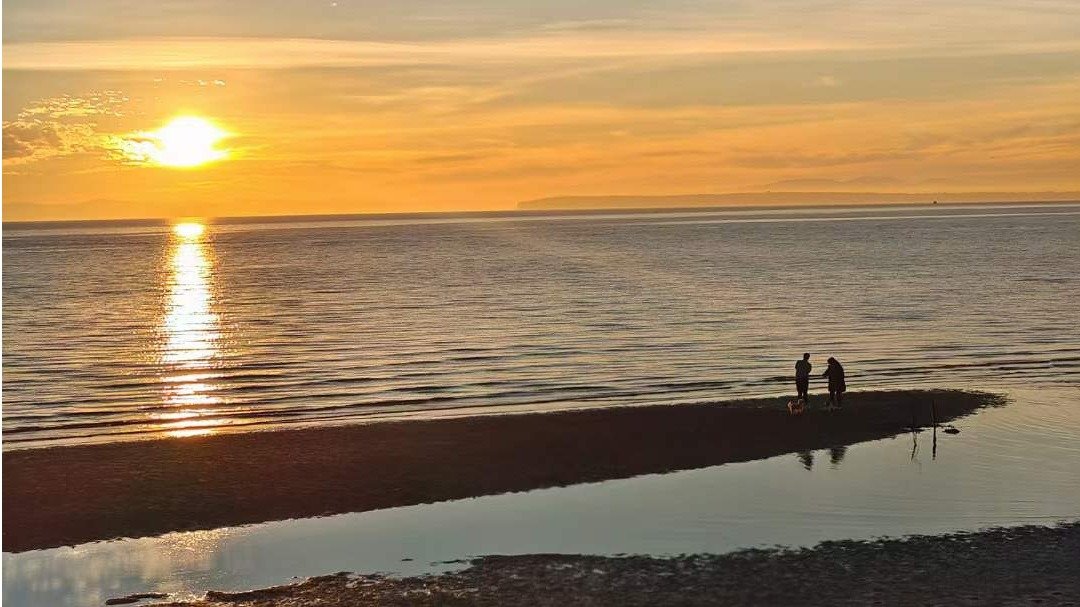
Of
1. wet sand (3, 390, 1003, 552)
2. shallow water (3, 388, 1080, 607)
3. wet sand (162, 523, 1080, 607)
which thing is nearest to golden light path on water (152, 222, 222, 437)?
wet sand (3, 390, 1003, 552)

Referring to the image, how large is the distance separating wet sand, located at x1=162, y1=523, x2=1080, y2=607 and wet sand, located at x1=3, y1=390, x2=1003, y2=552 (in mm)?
5827

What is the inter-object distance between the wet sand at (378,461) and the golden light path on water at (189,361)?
165 inches

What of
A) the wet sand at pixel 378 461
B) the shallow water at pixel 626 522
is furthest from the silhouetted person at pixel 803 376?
the shallow water at pixel 626 522

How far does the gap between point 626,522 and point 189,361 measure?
124 feet

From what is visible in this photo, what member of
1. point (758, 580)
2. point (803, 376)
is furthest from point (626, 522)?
point (803, 376)

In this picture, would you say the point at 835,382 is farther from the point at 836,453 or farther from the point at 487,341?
the point at 487,341

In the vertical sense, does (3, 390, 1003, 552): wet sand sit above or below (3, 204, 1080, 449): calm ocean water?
below

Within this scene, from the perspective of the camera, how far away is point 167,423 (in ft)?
121

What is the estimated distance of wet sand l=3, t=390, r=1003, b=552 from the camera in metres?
24.5

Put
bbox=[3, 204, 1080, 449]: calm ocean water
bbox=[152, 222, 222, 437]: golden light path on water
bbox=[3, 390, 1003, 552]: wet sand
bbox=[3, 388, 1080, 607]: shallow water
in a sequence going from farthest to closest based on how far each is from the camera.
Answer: bbox=[3, 204, 1080, 449]: calm ocean water → bbox=[152, 222, 222, 437]: golden light path on water → bbox=[3, 390, 1003, 552]: wet sand → bbox=[3, 388, 1080, 607]: shallow water

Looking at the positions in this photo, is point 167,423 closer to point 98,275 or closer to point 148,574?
point 148,574

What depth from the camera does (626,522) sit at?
23094mm

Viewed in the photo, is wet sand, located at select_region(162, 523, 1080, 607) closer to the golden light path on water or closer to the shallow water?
the shallow water

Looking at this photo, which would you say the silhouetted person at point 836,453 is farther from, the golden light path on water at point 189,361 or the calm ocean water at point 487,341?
the golden light path on water at point 189,361
